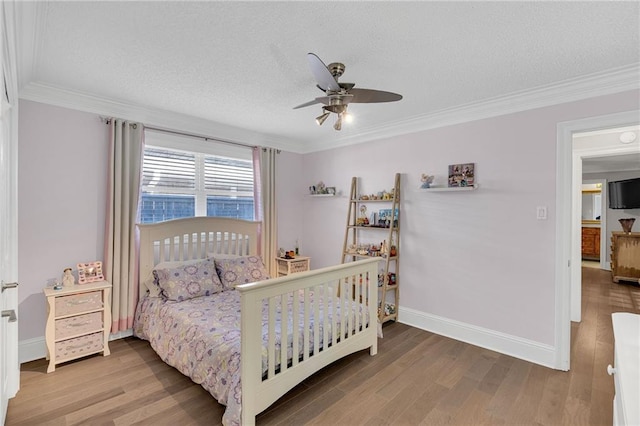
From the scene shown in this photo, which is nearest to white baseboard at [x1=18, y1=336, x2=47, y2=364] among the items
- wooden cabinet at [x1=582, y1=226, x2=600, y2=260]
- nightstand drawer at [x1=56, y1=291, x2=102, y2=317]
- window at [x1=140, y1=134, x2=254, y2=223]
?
nightstand drawer at [x1=56, y1=291, x2=102, y2=317]

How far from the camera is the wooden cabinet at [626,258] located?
18.9 feet

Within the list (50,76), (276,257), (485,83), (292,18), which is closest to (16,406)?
(50,76)

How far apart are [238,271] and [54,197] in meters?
1.84

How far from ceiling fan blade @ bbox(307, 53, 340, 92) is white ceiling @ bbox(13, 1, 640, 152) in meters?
0.25

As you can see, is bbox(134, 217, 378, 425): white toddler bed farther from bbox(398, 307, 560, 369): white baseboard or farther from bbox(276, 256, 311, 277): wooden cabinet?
bbox(398, 307, 560, 369): white baseboard

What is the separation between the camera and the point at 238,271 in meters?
3.46

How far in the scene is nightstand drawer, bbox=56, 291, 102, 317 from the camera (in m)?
2.55

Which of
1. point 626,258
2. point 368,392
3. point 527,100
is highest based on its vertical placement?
point 527,100

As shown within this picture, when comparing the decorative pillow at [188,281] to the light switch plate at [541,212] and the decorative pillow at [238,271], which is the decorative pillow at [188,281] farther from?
the light switch plate at [541,212]

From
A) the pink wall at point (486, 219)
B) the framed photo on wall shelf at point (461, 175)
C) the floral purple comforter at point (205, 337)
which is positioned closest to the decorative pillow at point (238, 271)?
the floral purple comforter at point (205, 337)

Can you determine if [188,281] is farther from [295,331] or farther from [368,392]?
[368,392]

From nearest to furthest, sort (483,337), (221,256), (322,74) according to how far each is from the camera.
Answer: (322,74) → (483,337) → (221,256)

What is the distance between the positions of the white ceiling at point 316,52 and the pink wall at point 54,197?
8.7 inches

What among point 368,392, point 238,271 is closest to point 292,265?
point 238,271
